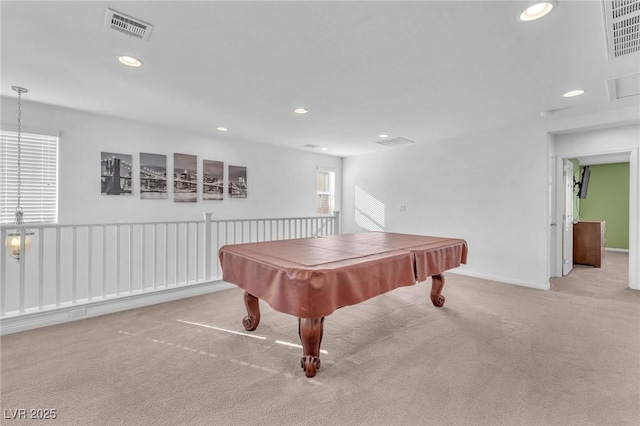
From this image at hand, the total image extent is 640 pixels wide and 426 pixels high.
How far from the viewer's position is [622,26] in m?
1.96

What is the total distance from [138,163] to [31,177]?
1213 millimetres

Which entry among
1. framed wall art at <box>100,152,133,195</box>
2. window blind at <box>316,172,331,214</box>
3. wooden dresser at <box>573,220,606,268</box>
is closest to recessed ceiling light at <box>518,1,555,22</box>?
framed wall art at <box>100,152,133,195</box>

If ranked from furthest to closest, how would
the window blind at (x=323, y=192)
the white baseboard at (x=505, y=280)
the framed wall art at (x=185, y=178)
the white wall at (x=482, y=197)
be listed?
the window blind at (x=323, y=192) < the framed wall art at (x=185, y=178) < the white wall at (x=482, y=197) < the white baseboard at (x=505, y=280)

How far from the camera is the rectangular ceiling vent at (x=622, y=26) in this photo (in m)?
1.75

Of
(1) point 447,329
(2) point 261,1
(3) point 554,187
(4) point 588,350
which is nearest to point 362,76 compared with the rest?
(2) point 261,1

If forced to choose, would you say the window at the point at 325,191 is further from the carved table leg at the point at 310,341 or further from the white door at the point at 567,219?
the carved table leg at the point at 310,341

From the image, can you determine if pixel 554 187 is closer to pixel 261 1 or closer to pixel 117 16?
pixel 261 1

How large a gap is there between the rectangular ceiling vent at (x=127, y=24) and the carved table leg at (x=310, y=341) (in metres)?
2.37

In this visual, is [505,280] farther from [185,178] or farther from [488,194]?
[185,178]

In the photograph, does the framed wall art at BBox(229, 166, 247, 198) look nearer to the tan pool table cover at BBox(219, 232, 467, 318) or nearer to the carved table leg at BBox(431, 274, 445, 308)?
the tan pool table cover at BBox(219, 232, 467, 318)

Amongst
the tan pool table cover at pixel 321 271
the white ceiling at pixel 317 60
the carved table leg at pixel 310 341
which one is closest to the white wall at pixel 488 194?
the white ceiling at pixel 317 60

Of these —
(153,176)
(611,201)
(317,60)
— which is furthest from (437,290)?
(611,201)

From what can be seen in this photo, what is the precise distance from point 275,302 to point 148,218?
12.0 ft

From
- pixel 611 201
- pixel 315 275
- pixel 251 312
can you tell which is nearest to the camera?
pixel 315 275
